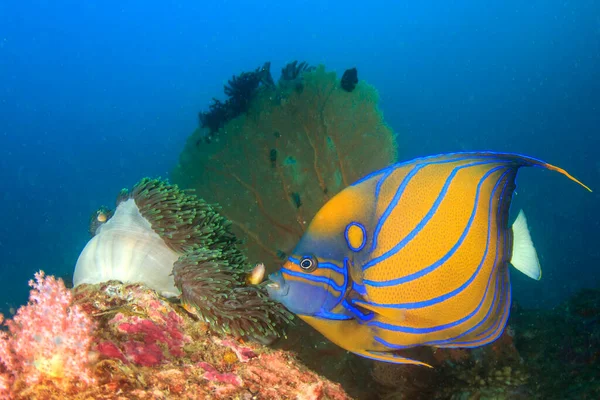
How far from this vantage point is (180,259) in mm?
2895

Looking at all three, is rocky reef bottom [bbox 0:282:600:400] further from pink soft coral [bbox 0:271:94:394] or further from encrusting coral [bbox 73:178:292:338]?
encrusting coral [bbox 73:178:292:338]

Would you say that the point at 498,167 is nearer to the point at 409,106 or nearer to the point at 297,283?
the point at 297,283

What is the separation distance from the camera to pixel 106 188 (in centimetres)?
6034

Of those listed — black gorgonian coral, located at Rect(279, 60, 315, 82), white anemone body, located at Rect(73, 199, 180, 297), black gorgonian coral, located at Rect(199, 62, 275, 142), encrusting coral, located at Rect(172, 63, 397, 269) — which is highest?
black gorgonian coral, located at Rect(279, 60, 315, 82)

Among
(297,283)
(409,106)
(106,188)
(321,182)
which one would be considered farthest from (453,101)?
(297,283)

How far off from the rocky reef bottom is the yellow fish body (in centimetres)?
73

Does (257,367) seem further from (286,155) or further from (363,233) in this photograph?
(286,155)

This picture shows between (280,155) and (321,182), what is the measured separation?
3.05 ft

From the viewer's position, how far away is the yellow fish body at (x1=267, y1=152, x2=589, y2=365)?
5.12ft

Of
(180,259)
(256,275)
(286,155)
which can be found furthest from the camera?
(286,155)

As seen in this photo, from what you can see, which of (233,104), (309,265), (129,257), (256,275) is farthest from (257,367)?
(233,104)

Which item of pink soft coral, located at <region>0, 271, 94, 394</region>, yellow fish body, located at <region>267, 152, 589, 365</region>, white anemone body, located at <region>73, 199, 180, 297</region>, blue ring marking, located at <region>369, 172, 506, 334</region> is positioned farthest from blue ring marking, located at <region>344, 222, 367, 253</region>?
white anemone body, located at <region>73, 199, 180, 297</region>

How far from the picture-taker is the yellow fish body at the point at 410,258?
1.56 meters

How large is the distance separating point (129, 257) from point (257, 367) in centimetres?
178
